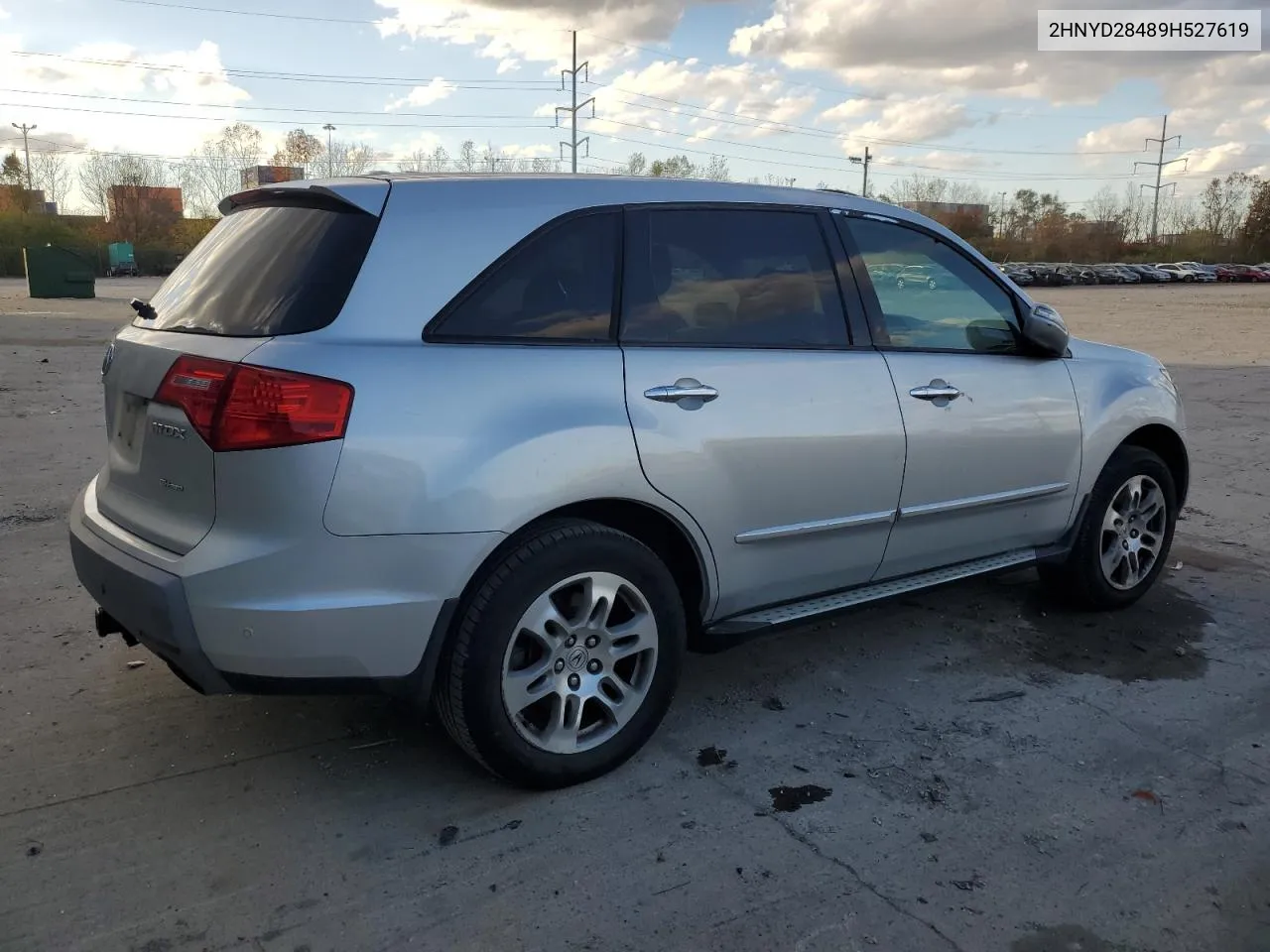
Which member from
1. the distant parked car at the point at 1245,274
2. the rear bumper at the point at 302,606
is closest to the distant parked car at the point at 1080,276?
the distant parked car at the point at 1245,274

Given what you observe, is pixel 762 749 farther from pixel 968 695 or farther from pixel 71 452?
pixel 71 452

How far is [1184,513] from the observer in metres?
6.56

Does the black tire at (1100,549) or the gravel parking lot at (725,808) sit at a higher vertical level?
the black tire at (1100,549)

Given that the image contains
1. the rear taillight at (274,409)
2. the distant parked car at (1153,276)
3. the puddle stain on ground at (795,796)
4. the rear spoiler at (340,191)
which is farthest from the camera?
the distant parked car at (1153,276)

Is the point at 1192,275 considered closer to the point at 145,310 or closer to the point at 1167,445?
the point at 1167,445

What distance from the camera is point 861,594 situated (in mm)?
3719

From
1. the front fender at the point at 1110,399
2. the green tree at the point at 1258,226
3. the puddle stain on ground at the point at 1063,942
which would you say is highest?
the green tree at the point at 1258,226

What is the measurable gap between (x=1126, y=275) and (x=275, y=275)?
74.1 meters

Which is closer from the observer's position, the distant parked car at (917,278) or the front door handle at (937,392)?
the front door handle at (937,392)

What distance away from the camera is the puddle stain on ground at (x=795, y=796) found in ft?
9.82

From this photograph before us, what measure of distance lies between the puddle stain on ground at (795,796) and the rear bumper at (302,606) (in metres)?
1.13

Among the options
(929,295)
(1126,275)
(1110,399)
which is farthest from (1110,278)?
(929,295)

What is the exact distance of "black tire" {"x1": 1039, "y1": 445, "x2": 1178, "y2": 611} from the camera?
4480 mm

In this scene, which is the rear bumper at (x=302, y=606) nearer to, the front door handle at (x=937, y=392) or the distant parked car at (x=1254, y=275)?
the front door handle at (x=937, y=392)
